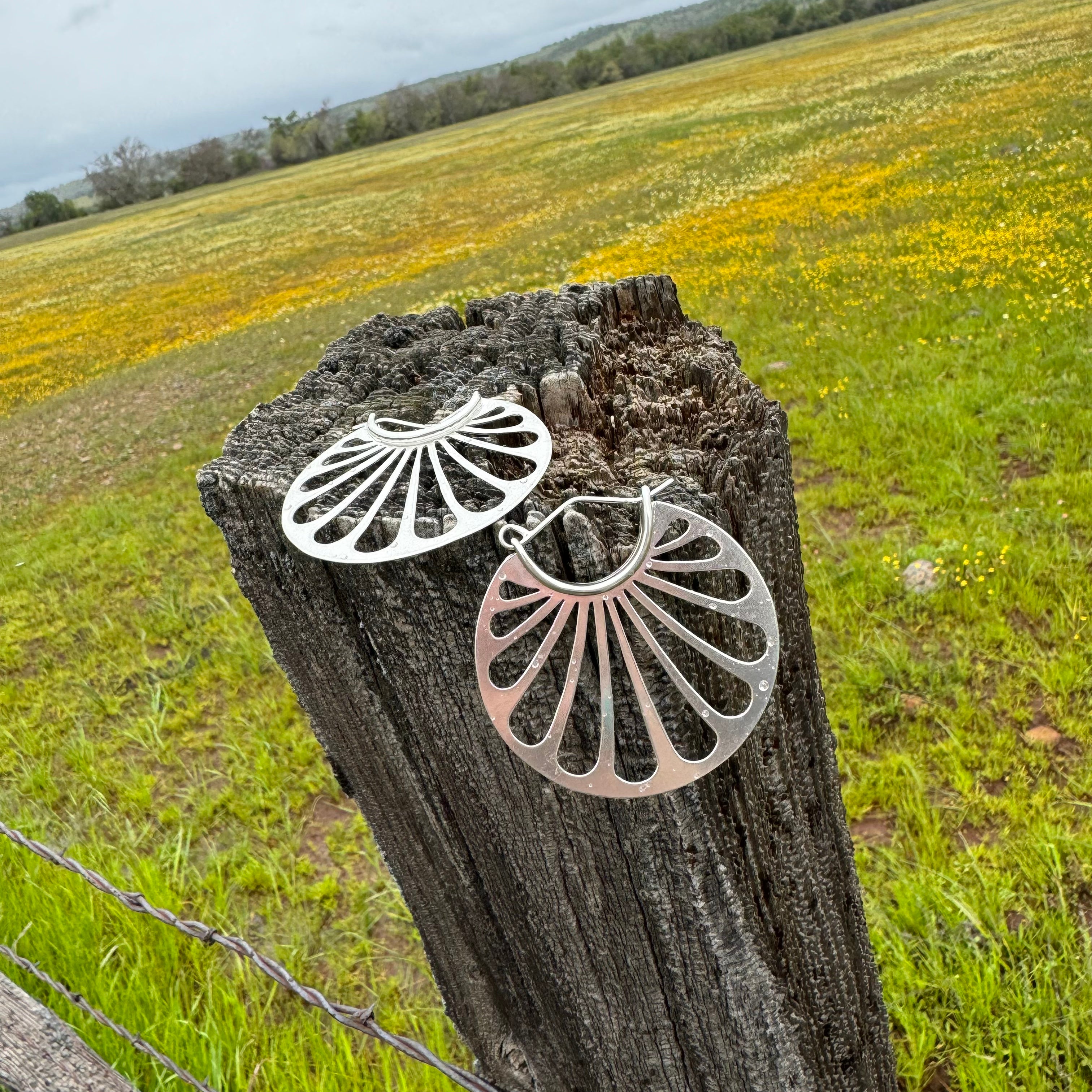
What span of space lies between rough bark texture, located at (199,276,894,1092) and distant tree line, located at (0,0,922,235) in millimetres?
86191

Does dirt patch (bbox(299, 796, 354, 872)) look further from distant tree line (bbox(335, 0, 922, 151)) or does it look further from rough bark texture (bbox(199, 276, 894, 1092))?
distant tree line (bbox(335, 0, 922, 151))

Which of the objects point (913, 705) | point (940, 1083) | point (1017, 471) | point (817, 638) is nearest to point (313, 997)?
point (940, 1083)

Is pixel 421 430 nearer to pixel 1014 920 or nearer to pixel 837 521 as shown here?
pixel 1014 920

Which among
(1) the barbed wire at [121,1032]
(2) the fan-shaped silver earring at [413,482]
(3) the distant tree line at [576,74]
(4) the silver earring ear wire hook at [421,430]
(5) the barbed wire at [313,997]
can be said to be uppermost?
(3) the distant tree line at [576,74]

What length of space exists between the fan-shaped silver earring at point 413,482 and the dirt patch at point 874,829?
2.51 m

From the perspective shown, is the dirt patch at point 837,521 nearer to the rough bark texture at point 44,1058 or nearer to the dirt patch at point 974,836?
the dirt patch at point 974,836

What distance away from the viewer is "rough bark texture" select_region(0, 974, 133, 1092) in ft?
6.43

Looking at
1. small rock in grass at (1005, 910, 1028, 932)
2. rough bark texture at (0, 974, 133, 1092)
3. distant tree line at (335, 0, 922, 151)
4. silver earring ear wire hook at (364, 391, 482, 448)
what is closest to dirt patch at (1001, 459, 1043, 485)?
small rock in grass at (1005, 910, 1028, 932)

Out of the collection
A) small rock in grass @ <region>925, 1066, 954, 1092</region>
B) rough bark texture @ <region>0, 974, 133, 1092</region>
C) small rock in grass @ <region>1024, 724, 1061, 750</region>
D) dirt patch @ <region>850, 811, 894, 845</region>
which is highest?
rough bark texture @ <region>0, 974, 133, 1092</region>

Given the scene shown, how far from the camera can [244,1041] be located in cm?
260

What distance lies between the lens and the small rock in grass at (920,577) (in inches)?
169

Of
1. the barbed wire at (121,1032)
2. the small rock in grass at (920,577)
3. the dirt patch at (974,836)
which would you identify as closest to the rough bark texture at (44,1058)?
the barbed wire at (121,1032)

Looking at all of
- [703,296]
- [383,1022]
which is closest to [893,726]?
[383,1022]

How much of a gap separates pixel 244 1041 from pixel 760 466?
2458mm
